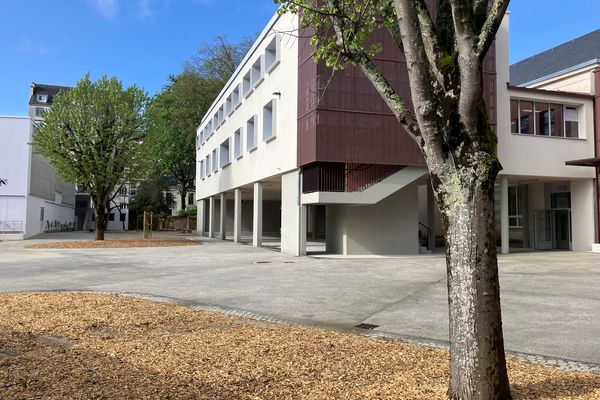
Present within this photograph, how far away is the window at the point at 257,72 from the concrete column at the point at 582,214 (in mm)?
16025

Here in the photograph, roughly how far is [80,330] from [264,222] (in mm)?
37086

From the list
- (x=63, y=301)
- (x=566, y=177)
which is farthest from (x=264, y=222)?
(x=63, y=301)

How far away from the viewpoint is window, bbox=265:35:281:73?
916 inches

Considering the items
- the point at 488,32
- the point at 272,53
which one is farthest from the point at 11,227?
the point at 488,32

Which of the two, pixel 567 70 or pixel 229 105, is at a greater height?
pixel 229 105

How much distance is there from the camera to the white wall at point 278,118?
20453 mm

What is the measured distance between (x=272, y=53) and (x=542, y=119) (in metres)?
13.1

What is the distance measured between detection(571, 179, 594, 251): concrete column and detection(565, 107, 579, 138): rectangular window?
7.63ft

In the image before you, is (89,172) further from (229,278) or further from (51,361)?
(51,361)

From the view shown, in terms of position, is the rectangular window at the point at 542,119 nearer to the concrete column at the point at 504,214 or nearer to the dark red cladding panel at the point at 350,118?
the concrete column at the point at 504,214

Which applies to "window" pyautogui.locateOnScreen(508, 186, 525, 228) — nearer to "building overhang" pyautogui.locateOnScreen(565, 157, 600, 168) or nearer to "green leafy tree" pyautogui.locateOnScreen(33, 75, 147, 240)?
"building overhang" pyautogui.locateOnScreen(565, 157, 600, 168)

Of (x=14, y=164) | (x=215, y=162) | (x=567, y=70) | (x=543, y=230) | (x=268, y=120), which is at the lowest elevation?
(x=543, y=230)

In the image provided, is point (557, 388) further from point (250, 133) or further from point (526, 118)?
point (250, 133)

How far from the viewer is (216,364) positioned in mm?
4676
